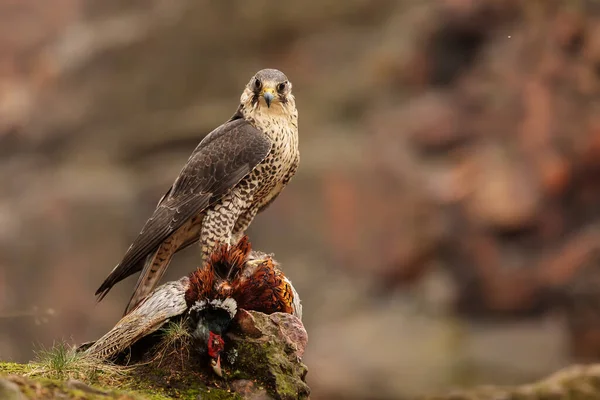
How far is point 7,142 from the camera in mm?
23094

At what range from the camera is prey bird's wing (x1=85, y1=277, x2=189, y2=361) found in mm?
5676

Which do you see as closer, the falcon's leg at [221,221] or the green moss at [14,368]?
the green moss at [14,368]

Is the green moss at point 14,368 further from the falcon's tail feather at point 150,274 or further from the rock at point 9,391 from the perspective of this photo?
the falcon's tail feather at point 150,274

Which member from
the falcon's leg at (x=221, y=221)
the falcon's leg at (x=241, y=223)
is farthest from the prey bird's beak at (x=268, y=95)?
the falcon's leg at (x=241, y=223)

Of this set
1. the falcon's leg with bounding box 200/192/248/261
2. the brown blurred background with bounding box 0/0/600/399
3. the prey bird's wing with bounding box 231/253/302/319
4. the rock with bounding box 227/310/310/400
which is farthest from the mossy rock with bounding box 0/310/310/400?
the brown blurred background with bounding box 0/0/600/399

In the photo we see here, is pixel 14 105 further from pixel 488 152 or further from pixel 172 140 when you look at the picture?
pixel 488 152

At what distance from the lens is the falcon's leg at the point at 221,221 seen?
710 centimetres

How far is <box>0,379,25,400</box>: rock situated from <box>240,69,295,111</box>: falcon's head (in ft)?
10.8

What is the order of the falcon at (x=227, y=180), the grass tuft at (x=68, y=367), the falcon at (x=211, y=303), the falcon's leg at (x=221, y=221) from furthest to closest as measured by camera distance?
1. the falcon's leg at (x=221, y=221)
2. the falcon at (x=227, y=180)
3. the falcon at (x=211, y=303)
4. the grass tuft at (x=68, y=367)

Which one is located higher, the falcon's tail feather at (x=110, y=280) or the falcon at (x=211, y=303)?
the falcon's tail feather at (x=110, y=280)

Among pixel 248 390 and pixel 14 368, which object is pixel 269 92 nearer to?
pixel 248 390

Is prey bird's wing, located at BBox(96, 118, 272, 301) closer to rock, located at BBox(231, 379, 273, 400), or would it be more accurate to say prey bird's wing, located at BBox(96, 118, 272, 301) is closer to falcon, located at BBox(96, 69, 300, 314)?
falcon, located at BBox(96, 69, 300, 314)

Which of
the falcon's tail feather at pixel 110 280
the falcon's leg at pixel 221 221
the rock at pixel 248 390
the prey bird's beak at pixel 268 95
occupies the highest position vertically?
the prey bird's beak at pixel 268 95

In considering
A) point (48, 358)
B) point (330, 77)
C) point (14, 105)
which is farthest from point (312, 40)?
point (48, 358)
